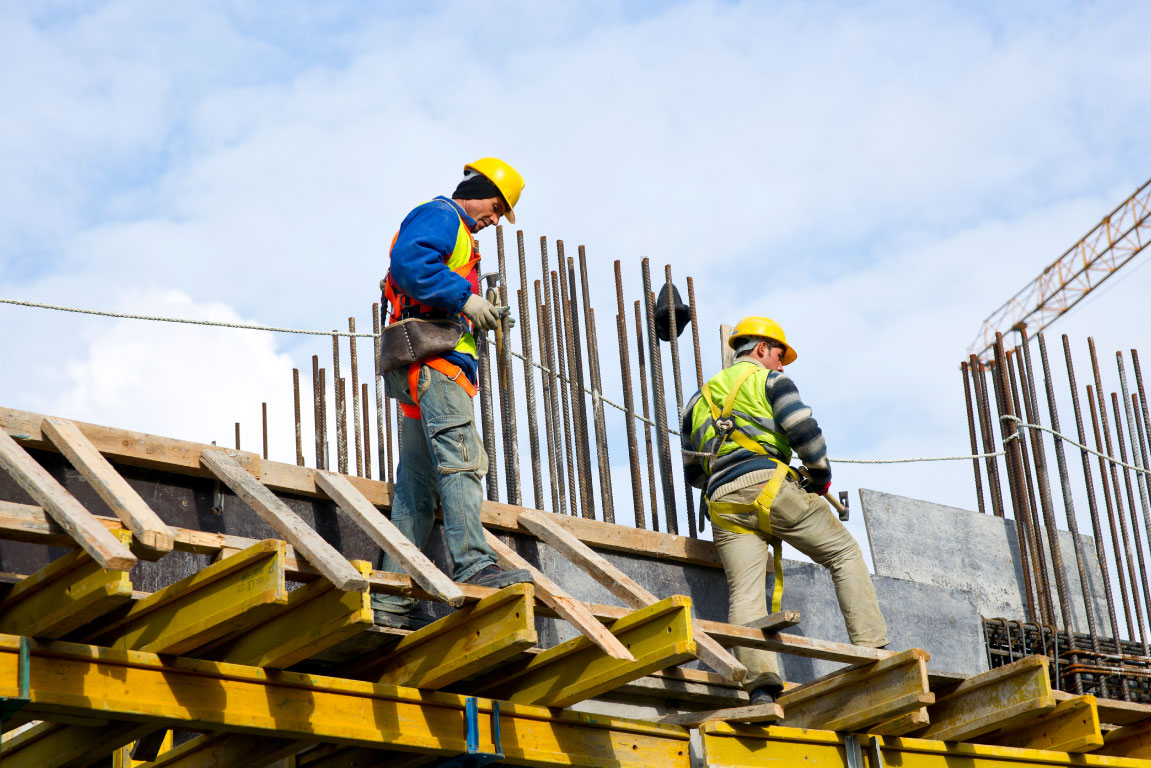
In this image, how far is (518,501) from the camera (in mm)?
8391

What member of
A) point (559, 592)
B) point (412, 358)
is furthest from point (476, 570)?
point (412, 358)

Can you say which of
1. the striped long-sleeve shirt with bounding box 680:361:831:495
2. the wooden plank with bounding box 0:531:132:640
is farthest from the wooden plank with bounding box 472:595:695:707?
the striped long-sleeve shirt with bounding box 680:361:831:495

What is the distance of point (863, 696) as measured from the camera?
23.1 feet

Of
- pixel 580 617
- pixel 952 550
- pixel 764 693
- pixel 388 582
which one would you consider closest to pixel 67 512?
pixel 388 582

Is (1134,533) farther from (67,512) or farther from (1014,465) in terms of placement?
(67,512)

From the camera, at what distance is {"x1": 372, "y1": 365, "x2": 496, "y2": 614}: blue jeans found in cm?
642

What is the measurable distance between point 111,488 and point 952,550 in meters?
6.45

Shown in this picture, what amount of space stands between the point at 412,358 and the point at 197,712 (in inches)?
79.6

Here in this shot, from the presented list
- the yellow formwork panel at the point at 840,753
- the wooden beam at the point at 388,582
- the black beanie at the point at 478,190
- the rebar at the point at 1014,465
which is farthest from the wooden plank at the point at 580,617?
the rebar at the point at 1014,465

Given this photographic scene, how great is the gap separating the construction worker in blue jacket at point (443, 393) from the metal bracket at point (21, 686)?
164 centimetres

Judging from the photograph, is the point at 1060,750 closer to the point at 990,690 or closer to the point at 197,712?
the point at 990,690

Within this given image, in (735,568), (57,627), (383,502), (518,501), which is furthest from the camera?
(518,501)

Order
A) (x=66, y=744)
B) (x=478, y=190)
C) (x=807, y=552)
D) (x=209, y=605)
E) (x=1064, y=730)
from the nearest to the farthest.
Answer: (x=209, y=605)
(x=66, y=744)
(x=478, y=190)
(x=1064, y=730)
(x=807, y=552)

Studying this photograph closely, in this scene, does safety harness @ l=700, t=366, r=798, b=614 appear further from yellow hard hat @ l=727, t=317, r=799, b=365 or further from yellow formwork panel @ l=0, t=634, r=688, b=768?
yellow formwork panel @ l=0, t=634, r=688, b=768
